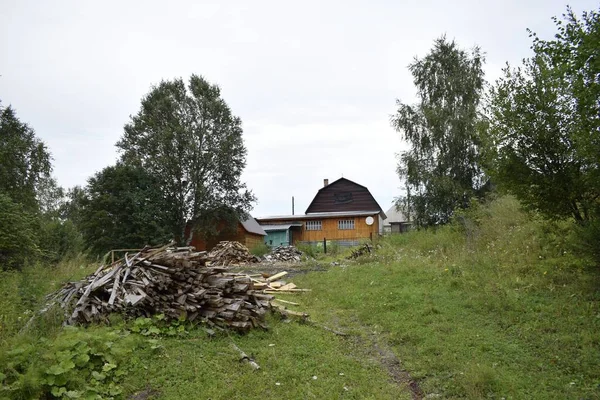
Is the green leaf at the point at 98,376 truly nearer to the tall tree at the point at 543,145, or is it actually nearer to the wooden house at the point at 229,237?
the tall tree at the point at 543,145

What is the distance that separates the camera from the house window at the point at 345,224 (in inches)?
1312

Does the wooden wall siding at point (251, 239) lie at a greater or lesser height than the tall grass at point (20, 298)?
greater

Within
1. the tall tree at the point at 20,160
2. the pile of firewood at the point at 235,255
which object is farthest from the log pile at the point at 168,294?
the tall tree at the point at 20,160

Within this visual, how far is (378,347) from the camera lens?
6.25 m

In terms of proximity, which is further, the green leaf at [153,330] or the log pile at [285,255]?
the log pile at [285,255]

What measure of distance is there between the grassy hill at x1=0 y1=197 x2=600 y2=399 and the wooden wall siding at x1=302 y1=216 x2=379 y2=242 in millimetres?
23362

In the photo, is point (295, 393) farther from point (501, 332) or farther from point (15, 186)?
point (15, 186)

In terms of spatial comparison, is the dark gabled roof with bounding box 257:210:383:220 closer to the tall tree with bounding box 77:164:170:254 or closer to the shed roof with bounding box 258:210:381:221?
the shed roof with bounding box 258:210:381:221

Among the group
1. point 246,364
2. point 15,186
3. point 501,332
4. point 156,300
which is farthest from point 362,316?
point 15,186

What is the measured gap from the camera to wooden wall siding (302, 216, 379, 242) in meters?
32.7

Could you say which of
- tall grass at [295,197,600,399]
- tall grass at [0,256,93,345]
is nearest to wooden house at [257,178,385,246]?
tall grass at [295,197,600,399]

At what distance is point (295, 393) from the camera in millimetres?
4566

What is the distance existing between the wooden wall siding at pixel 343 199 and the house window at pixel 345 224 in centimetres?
762

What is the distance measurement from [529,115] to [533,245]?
308 centimetres
